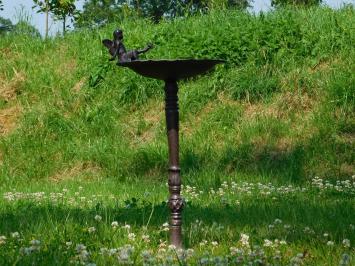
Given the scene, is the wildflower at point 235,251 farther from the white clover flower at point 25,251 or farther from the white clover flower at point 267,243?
the white clover flower at point 25,251

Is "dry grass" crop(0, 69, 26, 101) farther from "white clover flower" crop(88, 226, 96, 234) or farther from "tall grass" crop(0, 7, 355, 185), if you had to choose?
"white clover flower" crop(88, 226, 96, 234)

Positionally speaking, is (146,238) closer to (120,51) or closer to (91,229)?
(91,229)

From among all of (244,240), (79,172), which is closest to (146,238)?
(244,240)

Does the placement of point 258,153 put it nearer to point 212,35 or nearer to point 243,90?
point 243,90

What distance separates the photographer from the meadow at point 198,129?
602 centimetres

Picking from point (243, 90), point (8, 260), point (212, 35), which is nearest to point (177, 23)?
point (212, 35)

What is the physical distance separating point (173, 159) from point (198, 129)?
20.5 ft

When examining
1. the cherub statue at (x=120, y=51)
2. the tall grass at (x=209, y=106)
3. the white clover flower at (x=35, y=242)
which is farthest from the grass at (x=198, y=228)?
the tall grass at (x=209, y=106)

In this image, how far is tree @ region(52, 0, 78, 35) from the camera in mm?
16641

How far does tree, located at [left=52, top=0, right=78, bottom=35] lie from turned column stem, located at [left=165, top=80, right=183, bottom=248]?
12690mm

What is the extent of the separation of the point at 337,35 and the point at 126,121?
168 inches

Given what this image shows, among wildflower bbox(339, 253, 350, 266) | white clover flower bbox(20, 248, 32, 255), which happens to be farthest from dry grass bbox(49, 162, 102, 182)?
wildflower bbox(339, 253, 350, 266)

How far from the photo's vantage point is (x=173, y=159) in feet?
14.5

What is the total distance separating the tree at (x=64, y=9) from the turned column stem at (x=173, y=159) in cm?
1269
